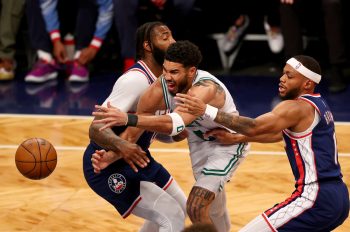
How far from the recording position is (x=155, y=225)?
20.7ft

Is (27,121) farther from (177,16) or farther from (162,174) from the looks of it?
(162,174)

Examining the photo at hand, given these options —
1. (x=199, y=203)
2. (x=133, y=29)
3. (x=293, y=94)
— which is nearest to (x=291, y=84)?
(x=293, y=94)

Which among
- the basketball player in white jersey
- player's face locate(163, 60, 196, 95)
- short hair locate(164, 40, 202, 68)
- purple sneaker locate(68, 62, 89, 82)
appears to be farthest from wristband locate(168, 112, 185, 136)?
purple sneaker locate(68, 62, 89, 82)

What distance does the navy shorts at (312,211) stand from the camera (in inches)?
214

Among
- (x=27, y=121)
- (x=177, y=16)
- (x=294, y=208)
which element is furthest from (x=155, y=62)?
(x=177, y=16)

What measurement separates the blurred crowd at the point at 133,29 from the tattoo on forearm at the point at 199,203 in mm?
5146

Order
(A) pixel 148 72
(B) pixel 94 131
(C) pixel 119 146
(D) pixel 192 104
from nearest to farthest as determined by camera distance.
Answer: (D) pixel 192 104
(C) pixel 119 146
(B) pixel 94 131
(A) pixel 148 72

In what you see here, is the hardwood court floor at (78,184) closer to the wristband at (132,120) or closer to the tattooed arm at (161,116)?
the tattooed arm at (161,116)

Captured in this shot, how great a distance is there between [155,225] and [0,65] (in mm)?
5750

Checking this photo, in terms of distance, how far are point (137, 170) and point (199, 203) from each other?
0.46 metres

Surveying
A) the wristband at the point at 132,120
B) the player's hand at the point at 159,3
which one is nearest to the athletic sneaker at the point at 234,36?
the player's hand at the point at 159,3

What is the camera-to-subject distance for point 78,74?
11.4 meters

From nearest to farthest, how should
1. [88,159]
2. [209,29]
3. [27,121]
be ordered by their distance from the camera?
[88,159], [27,121], [209,29]

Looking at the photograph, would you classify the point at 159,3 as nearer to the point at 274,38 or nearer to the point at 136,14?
the point at 136,14
